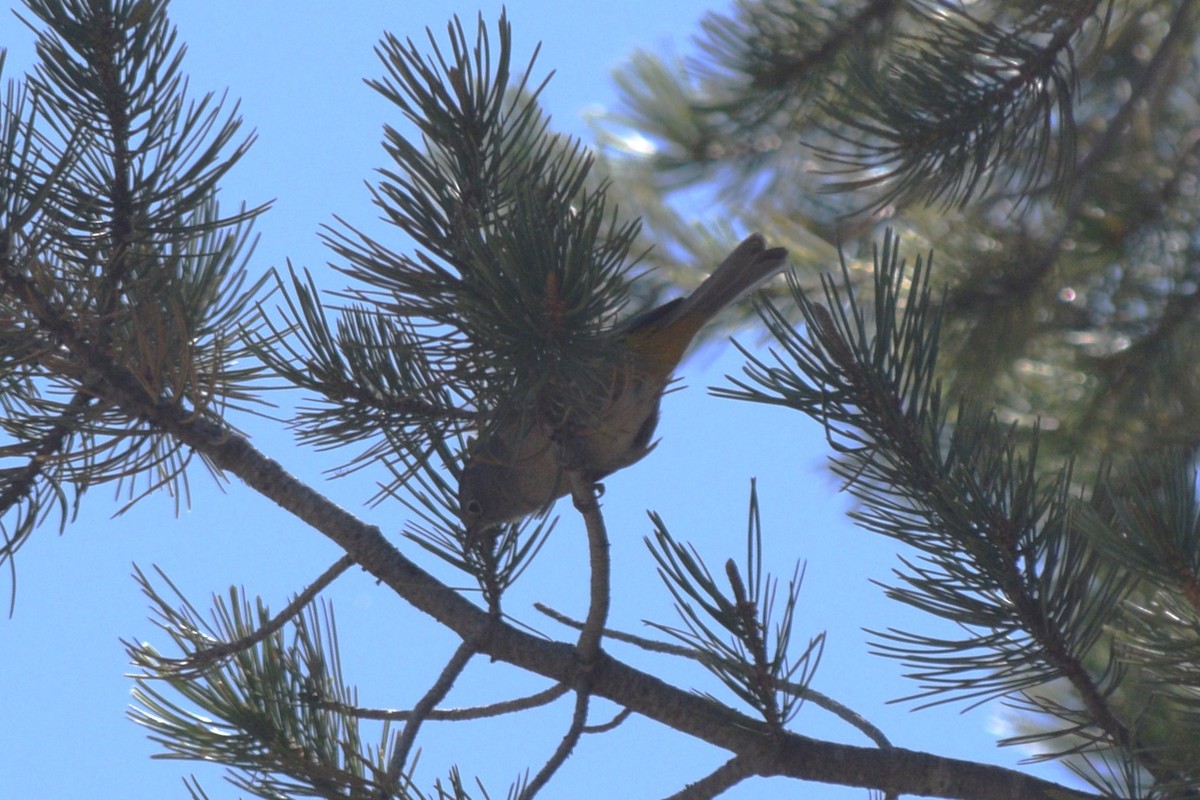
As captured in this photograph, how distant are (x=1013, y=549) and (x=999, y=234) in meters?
1.81

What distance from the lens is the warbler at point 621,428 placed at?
1.50 meters

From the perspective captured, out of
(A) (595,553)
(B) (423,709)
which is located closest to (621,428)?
(A) (595,553)

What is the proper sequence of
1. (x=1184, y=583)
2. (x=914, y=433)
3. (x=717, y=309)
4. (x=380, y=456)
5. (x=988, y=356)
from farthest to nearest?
(x=988, y=356) → (x=717, y=309) → (x=380, y=456) → (x=914, y=433) → (x=1184, y=583)

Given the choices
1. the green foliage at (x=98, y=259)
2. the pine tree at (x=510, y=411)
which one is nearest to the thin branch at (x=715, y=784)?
the pine tree at (x=510, y=411)

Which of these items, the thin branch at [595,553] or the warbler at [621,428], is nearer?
the thin branch at [595,553]

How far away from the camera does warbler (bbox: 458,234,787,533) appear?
1.50 meters

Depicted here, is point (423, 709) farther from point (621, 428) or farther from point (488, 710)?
point (621, 428)

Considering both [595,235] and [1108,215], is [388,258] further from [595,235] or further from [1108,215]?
[1108,215]

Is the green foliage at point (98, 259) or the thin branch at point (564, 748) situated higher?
the green foliage at point (98, 259)

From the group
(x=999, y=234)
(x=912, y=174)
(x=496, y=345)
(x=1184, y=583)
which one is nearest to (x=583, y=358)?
(x=496, y=345)

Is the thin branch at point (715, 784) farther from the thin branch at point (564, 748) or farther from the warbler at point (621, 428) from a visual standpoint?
the warbler at point (621, 428)

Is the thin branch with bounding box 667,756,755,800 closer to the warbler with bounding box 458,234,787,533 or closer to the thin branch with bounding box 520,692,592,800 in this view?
the thin branch with bounding box 520,692,592,800

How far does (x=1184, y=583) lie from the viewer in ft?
3.77

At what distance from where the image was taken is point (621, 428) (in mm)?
1637
